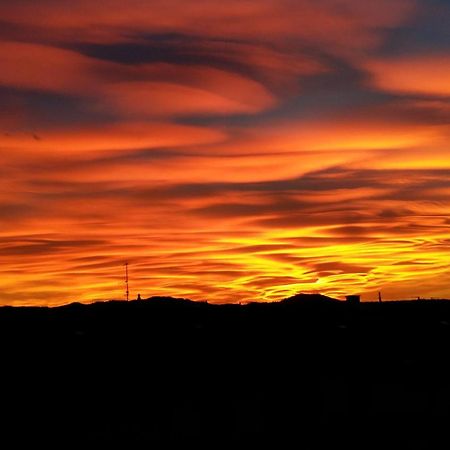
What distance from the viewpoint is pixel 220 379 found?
3859 cm

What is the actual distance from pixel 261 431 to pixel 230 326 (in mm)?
10414

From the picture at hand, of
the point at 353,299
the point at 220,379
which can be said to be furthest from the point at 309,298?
the point at 220,379

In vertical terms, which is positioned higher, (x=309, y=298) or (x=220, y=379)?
(x=309, y=298)

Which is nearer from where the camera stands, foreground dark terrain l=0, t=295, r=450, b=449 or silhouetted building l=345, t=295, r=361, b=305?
foreground dark terrain l=0, t=295, r=450, b=449

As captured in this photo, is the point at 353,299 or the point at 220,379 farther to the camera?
the point at 353,299

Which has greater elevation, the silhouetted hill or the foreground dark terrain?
the silhouetted hill

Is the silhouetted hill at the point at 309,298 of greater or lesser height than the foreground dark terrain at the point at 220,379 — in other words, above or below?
above

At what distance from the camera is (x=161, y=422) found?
35.1 metres

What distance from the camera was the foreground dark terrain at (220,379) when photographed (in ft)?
113

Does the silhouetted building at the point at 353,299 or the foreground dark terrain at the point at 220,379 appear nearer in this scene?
the foreground dark terrain at the point at 220,379

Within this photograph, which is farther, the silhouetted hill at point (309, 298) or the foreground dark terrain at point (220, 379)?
the silhouetted hill at point (309, 298)

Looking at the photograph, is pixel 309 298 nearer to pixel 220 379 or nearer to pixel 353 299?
pixel 353 299

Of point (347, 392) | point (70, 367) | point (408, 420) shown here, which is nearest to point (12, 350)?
point (70, 367)

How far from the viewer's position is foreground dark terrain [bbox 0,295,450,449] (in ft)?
113
